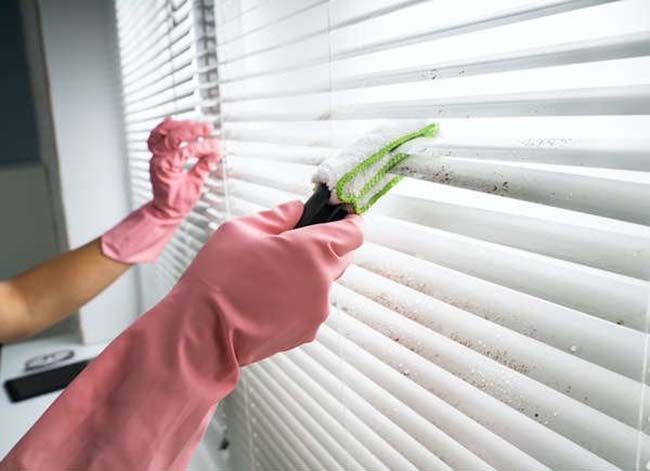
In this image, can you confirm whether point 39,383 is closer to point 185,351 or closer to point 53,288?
point 53,288

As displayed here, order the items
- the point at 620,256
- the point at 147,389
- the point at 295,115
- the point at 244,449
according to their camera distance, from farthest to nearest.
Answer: the point at 244,449, the point at 295,115, the point at 147,389, the point at 620,256

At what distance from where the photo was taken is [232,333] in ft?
1.84

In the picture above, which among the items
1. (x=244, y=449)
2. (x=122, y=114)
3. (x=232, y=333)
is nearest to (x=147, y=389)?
(x=232, y=333)

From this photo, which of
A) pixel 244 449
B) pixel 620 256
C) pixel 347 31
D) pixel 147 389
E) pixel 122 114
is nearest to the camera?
pixel 620 256

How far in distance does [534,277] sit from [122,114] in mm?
2159

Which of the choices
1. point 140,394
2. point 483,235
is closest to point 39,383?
point 140,394

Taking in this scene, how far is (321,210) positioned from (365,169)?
9 cm

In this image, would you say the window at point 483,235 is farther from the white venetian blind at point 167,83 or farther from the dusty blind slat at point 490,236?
the white venetian blind at point 167,83

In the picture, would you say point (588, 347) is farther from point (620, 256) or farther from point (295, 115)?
point (295, 115)

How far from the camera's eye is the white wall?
6.70ft

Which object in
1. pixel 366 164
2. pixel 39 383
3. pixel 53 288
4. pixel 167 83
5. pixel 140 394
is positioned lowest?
pixel 39 383

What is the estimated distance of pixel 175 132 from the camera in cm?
116

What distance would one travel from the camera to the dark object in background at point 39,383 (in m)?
1.71

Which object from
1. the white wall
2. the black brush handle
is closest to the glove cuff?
the black brush handle
